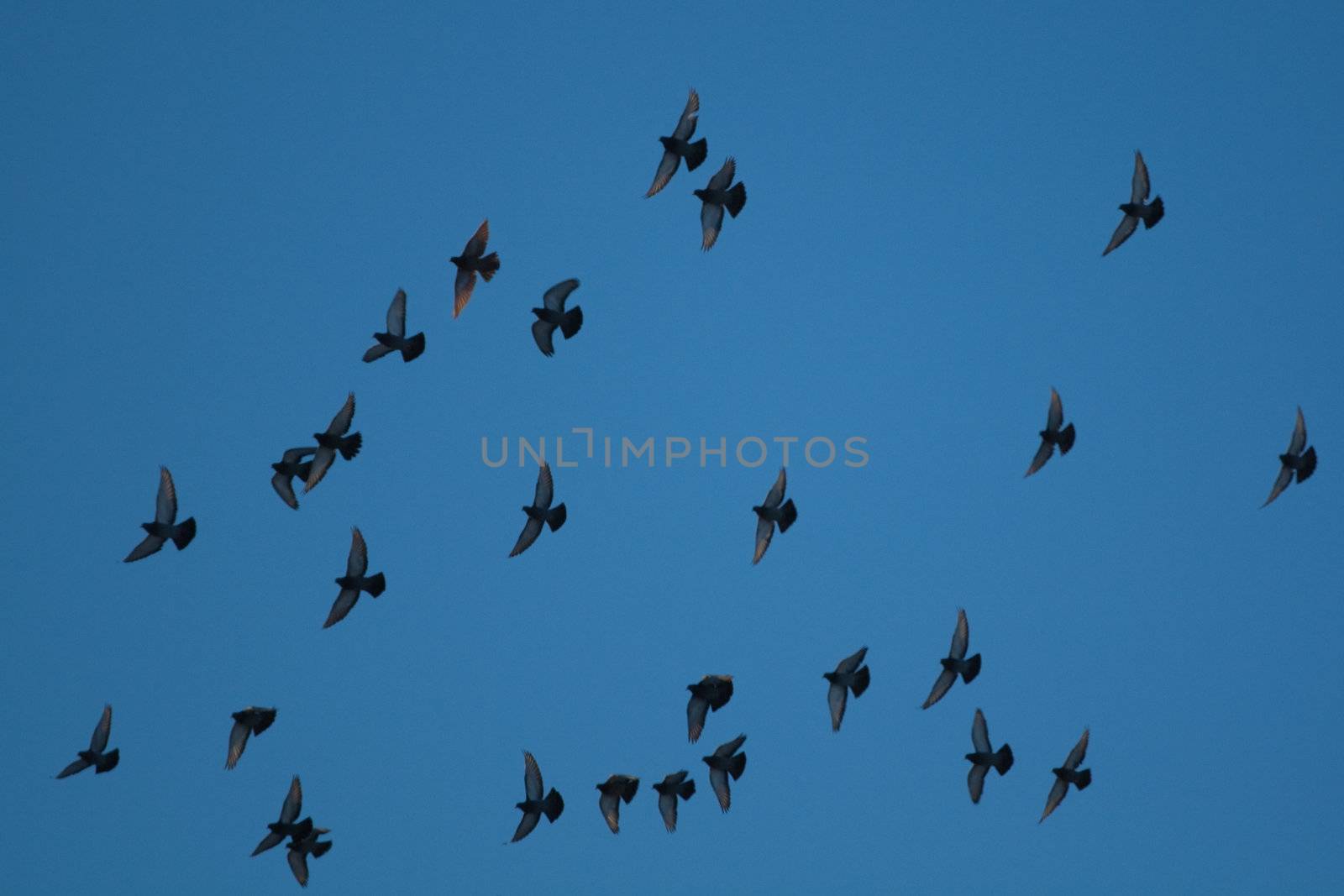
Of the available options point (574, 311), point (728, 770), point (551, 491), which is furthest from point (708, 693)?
point (574, 311)

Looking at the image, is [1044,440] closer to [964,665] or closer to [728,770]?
[964,665]

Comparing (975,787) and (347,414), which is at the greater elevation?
(347,414)

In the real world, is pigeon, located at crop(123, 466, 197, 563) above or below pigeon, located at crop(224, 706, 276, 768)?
above

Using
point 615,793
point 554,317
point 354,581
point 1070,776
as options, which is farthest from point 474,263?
point 1070,776

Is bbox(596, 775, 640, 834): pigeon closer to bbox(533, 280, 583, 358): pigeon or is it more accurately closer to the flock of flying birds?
the flock of flying birds

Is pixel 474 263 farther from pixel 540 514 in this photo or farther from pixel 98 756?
pixel 98 756

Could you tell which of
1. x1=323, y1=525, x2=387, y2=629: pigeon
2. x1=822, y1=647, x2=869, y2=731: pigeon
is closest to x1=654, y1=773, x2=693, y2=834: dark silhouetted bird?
x1=822, y1=647, x2=869, y2=731: pigeon
